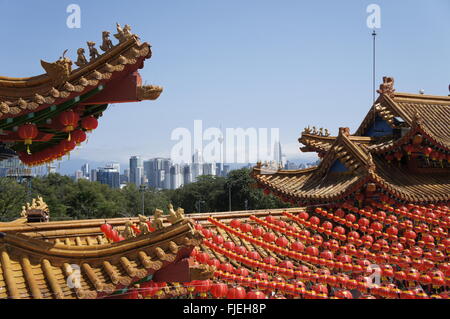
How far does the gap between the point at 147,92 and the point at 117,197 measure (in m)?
48.8

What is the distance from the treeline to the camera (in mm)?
44594

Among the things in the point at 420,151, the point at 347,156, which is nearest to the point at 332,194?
the point at 347,156

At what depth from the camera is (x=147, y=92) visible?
6.07 m

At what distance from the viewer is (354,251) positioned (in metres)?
9.34

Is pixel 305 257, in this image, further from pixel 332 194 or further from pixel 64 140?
pixel 64 140

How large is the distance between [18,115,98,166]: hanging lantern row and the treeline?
117ft

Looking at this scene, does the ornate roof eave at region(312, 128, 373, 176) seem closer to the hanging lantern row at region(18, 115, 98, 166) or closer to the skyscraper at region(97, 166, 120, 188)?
the hanging lantern row at region(18, 115, 98, 166)

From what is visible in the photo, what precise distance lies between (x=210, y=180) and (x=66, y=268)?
176 feet

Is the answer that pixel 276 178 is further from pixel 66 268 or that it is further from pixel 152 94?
pixel 66 268

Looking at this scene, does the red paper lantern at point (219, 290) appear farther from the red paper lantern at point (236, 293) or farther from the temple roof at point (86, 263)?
the temple roof at point (86, 263)

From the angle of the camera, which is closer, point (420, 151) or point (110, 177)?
point (420, 151)

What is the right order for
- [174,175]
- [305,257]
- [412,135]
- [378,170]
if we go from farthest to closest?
[174,175] < [378,170] < [412,135] < [305,257]

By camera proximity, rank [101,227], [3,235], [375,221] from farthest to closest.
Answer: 1. [375,221]
2. [101,227]
3. [3,235]
